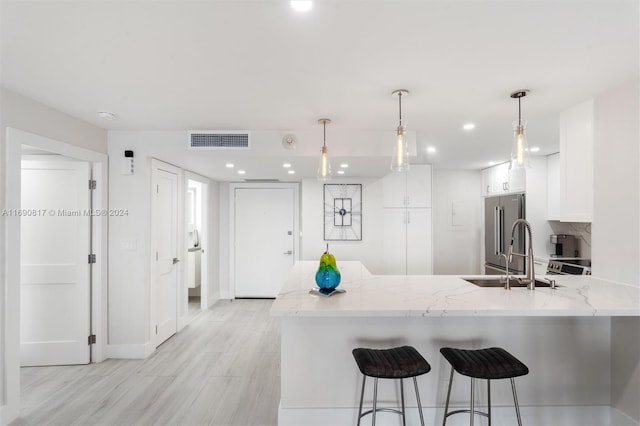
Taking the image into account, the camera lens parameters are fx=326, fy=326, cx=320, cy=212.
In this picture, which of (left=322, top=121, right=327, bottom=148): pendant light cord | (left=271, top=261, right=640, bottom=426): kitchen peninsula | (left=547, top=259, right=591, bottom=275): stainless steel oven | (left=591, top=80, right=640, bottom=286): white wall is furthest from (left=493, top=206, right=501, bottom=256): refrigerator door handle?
(left=322, top=121, right=327, bottom=148): pendant light cord

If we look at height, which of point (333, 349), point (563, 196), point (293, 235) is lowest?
point (333, 349)

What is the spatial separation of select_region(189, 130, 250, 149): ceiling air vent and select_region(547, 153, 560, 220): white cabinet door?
145 inches

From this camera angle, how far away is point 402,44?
165cm

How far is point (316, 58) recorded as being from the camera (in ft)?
5.93

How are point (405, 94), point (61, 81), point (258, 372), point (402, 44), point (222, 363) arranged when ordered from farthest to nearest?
point (222, 363), point (258, 372), point (405, 94), point (61, 81), point (402, 44)

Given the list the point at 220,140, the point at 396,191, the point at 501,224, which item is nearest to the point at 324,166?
the point at 220,140

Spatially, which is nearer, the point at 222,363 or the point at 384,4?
the point at 384,4

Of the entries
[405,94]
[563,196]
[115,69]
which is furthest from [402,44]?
[563,196]

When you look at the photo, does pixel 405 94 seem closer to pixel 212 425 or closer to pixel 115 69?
pixel 115 69

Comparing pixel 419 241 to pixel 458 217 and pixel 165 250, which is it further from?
pixel 165 250

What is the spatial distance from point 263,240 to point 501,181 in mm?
3838

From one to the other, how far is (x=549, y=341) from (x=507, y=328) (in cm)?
30

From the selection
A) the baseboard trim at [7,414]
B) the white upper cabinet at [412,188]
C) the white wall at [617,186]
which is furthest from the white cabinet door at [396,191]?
the baseboard trim at [7,414]

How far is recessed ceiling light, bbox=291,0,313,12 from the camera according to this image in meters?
1.32
